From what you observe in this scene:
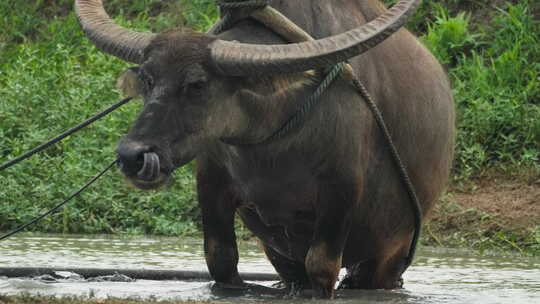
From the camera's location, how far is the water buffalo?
509cm

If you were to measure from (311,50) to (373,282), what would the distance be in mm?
1708

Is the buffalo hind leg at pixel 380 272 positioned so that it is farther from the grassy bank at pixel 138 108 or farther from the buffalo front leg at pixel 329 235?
the grassy bank at pixel 138 108

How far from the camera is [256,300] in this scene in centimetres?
566

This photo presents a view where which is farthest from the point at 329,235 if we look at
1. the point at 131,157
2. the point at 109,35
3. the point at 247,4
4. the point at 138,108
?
the point at 138,108

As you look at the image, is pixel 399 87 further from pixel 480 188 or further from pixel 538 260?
pixel 480 188

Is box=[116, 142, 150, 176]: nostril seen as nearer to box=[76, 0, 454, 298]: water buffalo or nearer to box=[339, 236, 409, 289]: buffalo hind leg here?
box=[76, 0, 454, 298]: water buffalo

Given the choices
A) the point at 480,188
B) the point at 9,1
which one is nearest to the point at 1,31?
the point at 9,1

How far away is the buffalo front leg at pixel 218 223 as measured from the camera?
577 cm

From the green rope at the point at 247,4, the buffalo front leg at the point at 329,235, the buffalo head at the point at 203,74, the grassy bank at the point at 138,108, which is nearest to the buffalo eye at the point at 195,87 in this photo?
the buffalo head at the point at 203,74

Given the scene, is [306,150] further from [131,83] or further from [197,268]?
[197,268]

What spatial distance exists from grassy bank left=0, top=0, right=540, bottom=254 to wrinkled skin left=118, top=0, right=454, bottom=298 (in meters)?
2.23

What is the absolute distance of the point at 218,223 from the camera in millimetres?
5859

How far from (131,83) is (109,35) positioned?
30cm

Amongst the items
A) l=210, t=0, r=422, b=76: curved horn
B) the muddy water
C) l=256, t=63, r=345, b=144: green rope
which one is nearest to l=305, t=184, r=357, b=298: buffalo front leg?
the muddy water
